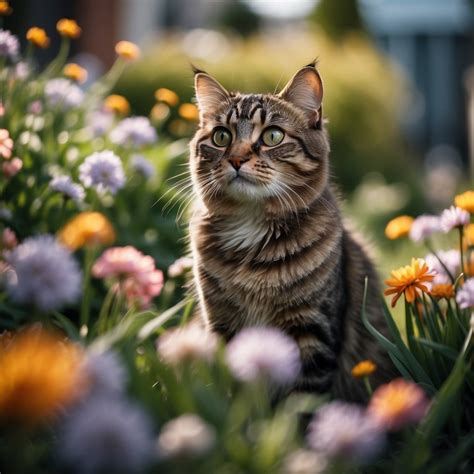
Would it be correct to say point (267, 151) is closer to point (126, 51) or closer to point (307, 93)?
point (307, 93)

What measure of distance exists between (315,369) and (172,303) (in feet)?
3.40

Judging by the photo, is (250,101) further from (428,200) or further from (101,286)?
(428,200)

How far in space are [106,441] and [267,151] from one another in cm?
146

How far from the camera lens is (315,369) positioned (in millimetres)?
2262

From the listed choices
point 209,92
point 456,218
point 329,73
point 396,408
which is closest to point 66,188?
point 209,92

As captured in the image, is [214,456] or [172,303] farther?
[172,303]

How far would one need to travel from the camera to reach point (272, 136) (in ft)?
8.04

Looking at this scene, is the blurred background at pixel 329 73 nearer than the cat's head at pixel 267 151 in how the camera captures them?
No

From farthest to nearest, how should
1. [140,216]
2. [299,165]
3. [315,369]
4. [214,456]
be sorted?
[140,216], [299,165], [315,369], [214,456]

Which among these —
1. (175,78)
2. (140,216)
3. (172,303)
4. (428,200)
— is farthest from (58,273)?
(428,200)

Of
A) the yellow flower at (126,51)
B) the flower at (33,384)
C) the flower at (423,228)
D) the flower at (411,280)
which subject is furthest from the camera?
the yellow flower at (126,51)

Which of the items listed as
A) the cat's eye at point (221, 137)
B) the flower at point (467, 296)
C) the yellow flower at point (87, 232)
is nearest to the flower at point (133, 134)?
the cat's eye at point (221, 137)

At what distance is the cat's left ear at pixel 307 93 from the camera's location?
2475 mm

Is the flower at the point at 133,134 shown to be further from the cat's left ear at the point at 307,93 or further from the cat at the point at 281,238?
the cat's left ear at the point at 307,93
